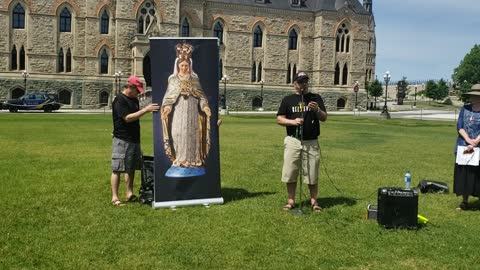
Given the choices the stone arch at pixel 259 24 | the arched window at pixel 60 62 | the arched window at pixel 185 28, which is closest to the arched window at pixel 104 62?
the arched window at pixel 60 62

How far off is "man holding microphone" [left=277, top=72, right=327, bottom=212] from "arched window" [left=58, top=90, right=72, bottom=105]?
141 ft

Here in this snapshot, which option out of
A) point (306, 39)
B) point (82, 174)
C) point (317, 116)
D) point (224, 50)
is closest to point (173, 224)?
point (317, 116)

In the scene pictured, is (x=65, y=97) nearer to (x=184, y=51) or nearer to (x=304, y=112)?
(x=184, y=51)

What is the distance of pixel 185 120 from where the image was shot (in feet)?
25.3

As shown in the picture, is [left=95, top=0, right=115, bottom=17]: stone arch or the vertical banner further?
[left=95, top=0, right=115, bottom=17]: stone arch

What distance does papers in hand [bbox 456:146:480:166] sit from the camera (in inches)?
304

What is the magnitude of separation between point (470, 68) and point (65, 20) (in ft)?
333

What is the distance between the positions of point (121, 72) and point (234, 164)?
3764cm

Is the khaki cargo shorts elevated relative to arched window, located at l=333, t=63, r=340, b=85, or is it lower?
lower

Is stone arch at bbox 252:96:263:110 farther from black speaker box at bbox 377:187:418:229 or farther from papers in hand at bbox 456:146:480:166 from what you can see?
black speaker box at bbox 377:187:418:229

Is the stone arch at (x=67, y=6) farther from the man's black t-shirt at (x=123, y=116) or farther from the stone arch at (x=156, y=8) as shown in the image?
the man's black t-shirt at (x=123, y=116)

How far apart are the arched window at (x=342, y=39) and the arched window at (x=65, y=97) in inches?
1183

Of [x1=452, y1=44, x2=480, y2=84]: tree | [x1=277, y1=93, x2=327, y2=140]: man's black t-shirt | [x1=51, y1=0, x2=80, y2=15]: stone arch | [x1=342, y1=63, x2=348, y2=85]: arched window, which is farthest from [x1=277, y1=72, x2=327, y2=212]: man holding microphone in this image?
[x1=452, y1=44, x2=480, y2=84]: tree

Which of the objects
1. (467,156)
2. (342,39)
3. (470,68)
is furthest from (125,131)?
(470,68)
